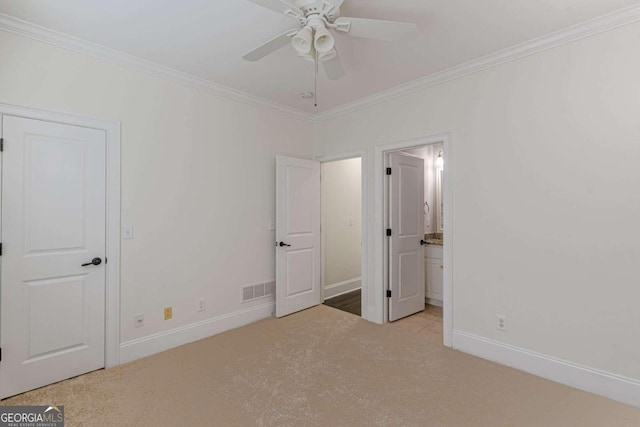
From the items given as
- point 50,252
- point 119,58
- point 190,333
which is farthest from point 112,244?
point 119,58

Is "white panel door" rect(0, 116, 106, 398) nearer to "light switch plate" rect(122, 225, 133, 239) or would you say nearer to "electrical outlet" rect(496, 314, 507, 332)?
"light switch plate" rect(122, 225, 133, 239)

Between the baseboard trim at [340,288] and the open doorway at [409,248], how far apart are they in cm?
123

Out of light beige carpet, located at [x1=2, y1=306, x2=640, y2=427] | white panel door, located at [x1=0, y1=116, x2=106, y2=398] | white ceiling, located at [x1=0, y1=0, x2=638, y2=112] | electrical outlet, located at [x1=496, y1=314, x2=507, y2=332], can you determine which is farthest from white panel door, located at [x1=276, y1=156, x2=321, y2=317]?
electrical outlet, located at [x1=496, y1=314, x2=507, y2=332]

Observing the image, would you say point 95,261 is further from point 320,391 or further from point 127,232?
point 320,391

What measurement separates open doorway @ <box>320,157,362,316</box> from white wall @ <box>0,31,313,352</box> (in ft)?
3.45

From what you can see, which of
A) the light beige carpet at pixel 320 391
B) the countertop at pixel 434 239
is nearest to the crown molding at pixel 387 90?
the countertop at pixel 434 239

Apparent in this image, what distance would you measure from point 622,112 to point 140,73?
3.83 meters

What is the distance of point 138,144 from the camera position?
2.79 metres

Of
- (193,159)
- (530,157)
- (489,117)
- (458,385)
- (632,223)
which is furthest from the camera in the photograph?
(193,159)

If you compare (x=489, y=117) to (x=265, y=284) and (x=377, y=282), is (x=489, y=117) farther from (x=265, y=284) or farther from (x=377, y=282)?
(x=265, y=284)

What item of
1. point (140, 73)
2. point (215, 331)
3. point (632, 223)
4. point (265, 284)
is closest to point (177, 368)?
point (215, 331)

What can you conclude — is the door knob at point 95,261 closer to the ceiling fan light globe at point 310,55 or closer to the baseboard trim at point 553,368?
the ceiling fan light globe at point 310,55

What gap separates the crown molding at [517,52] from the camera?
2113 millimetres

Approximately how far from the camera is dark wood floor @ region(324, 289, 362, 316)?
13.7ft
